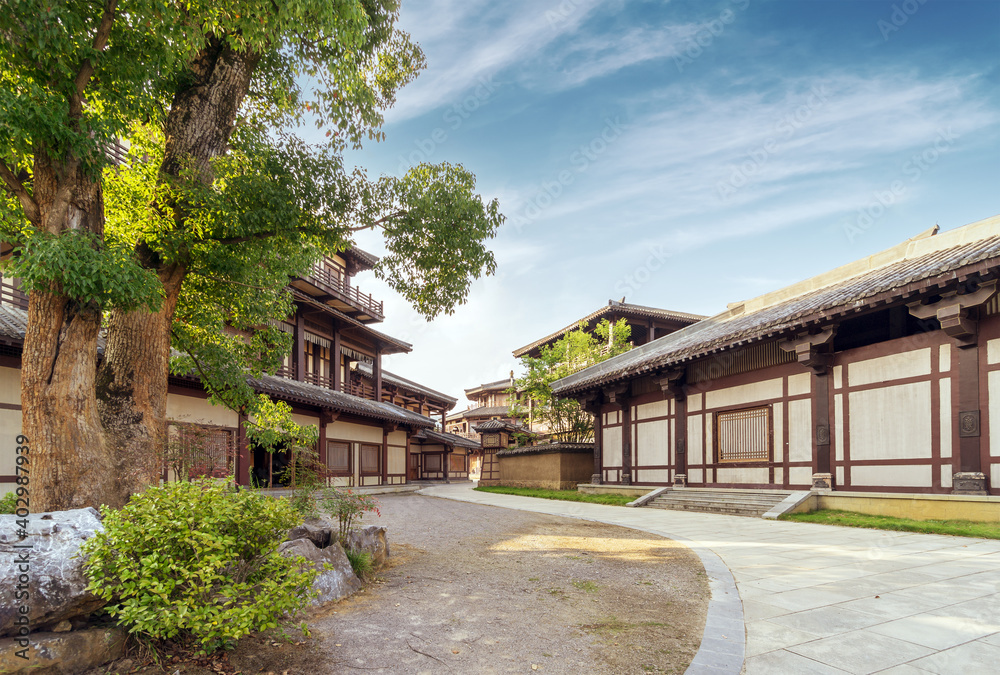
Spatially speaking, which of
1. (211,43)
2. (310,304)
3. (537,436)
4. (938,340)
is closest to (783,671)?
(211,43)

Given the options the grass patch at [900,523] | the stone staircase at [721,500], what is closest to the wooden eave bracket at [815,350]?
the stone staircase at [721,500]

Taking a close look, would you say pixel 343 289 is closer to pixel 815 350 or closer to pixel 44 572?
pixel 815 350

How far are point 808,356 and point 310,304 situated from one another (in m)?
16.7

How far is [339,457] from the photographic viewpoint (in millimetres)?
21797

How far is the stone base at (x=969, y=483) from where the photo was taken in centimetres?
873

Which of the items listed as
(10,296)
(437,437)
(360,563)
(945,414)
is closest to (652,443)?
(945,414)

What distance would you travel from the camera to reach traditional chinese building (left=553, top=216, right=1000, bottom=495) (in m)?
8.93

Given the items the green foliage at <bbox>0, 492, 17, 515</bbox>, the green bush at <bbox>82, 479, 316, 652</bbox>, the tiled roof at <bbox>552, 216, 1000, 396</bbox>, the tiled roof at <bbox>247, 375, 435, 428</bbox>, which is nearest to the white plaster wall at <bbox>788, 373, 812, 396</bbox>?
the tiled roof at <bbox>552, 216, 1000, 396</bbox>

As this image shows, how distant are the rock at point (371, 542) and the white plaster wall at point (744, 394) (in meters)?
9.49

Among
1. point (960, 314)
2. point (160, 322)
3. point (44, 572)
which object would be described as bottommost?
point (44, 572)

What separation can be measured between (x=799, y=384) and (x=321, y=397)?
14457 millimetres

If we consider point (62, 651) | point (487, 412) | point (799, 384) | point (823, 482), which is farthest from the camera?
point (487, 412)

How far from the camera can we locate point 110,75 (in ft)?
16.1

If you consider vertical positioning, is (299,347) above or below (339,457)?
above
